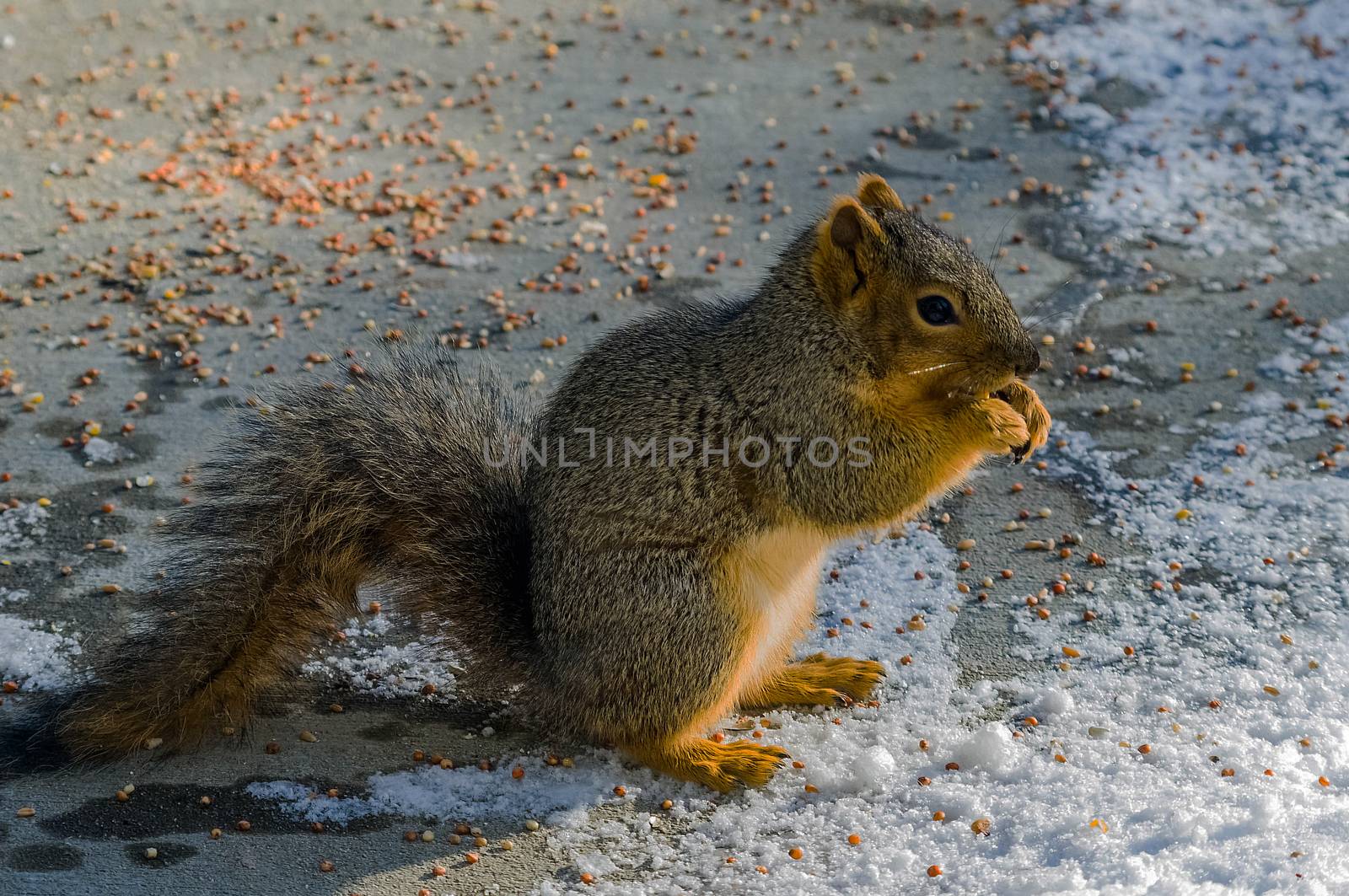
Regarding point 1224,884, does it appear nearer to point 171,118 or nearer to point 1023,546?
point 1023,546

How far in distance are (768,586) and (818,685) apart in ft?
1.38

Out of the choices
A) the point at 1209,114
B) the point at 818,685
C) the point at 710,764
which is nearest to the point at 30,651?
the point at 710,764

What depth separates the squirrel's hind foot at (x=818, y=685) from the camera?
308 cm

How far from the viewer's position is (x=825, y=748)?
293 centimetres

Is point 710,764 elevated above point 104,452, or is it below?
below

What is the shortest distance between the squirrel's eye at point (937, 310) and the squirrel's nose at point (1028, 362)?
0.16 meters

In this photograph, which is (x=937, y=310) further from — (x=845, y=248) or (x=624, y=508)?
(x=624, y=508)

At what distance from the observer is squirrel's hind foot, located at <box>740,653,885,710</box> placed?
121 inches

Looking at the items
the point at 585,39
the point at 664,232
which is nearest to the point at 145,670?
the point at 664,232

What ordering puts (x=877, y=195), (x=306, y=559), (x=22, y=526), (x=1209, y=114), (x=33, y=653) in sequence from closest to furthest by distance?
(x=306, y=559)
(x=877, y=195)
(x=33, y=653)
(x=22, y=526)
(x=1209, y=114)

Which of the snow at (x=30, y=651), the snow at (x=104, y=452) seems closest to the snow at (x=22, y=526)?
the snow at (x=30, y=651)

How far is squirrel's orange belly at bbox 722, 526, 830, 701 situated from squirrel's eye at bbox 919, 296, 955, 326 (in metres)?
0.51

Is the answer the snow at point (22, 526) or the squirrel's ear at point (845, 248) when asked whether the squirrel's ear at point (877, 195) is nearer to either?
the squirrel's ear at point (845, 248)

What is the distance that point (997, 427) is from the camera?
2.75 m
